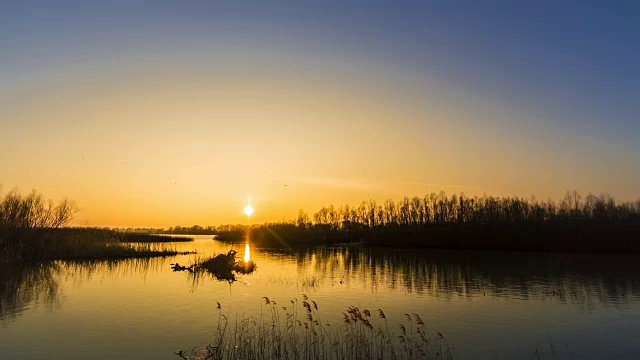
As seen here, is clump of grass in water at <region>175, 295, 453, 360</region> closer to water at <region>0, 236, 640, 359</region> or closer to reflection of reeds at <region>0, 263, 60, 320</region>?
water at <region>0, 236, 640, 359</region>

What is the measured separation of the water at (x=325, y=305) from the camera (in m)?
17.7

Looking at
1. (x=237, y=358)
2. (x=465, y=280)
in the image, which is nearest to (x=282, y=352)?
(x=237, y=358)

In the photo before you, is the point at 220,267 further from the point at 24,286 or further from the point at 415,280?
the point at 415,280

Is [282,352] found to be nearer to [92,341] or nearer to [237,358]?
[237,358]

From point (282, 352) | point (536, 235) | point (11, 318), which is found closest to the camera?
point (282, 352)

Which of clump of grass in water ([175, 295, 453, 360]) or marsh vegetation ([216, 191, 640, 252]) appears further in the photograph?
marsh vegetation ([216, 191, 640, 252])

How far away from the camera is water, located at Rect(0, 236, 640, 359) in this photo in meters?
17.7

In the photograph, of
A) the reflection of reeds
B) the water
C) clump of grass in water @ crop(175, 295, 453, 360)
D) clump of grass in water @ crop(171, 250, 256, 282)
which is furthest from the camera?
clump of grass in water @ crop(171, 250, 256, 282)

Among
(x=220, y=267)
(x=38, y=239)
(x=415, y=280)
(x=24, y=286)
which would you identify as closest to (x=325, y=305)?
(x=415, y=280)

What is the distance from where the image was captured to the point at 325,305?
26812 mm

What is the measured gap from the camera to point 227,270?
44.6 metres

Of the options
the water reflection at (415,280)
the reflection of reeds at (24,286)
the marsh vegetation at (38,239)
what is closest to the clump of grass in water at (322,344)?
the water reflection at (415,280)

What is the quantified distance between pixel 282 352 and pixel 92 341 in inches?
330

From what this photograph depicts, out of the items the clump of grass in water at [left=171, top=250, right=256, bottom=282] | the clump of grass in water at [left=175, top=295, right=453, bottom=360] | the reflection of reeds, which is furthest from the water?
the clump of grass in water at [left=171, top=250, right=256, bottom=282]
